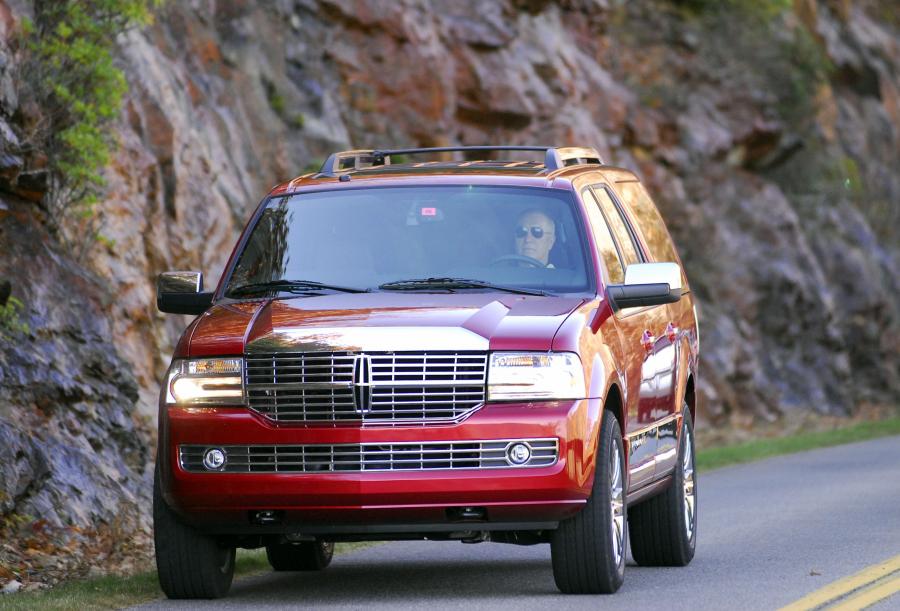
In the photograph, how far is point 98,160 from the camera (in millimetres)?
14398

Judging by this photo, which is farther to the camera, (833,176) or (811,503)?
(833,176)

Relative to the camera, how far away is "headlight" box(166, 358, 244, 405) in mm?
8445

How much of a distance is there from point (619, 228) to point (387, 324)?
2444 mm

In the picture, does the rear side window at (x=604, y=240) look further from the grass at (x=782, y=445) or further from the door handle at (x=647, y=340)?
the grass at (x=782, y=445)

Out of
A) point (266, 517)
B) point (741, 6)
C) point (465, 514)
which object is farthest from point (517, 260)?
point (741, 6)

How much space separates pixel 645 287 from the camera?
921cm

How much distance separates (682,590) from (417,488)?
1.69 metres

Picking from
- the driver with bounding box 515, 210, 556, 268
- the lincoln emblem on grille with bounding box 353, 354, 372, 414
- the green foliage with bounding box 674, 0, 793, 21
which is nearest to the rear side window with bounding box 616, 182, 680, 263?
the driver with bounding box 515, 210, 556, 268

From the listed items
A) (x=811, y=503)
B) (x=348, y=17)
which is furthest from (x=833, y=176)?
(x=811, y=503)

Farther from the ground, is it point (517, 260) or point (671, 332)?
point (517, 260)

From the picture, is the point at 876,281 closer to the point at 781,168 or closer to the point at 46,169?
the point at 781,168

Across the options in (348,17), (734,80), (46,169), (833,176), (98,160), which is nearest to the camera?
(46,169)

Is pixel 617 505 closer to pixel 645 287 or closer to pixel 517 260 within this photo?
pixel 645 287

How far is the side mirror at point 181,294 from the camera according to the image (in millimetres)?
9461
